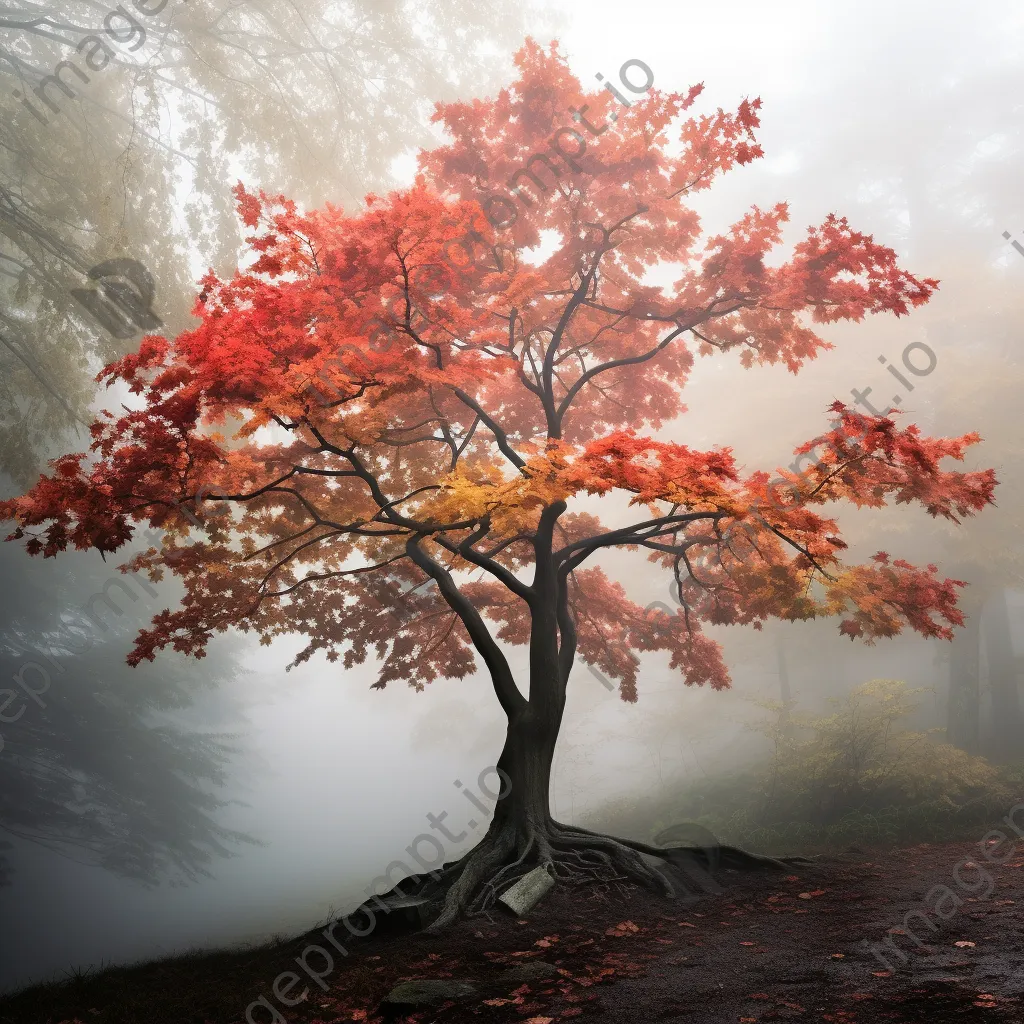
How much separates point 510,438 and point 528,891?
5150 mm

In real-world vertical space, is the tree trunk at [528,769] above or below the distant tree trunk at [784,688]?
below

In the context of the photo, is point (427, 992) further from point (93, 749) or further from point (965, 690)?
point (93, 749)

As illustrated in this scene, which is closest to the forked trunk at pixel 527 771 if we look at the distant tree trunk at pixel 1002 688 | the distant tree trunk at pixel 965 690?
the distant tree trunk at pixel 965 690

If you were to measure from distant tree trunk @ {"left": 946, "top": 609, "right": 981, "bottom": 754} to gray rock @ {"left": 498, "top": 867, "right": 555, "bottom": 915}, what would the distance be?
1037cm

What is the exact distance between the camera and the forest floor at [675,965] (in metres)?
3.34

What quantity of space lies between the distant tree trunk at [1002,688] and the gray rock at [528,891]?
10.6m

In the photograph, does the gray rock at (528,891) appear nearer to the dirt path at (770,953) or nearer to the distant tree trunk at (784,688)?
the dirt path at (770,953)

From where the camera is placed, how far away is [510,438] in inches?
346

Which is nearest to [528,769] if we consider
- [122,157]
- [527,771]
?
[527,771]

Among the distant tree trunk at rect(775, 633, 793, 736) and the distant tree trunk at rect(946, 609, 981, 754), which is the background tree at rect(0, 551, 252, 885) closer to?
the distant tree trunk at rect(775, 633, 793, 736)

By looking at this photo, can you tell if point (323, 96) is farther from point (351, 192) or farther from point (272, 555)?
point (272, 555)

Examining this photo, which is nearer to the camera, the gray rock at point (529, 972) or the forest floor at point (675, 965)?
the forest floor at point (675, 965)

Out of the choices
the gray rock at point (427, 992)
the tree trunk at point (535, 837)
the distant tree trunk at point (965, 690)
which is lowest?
the gray rock at point (427, 992)

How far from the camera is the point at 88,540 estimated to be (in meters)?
4.77
